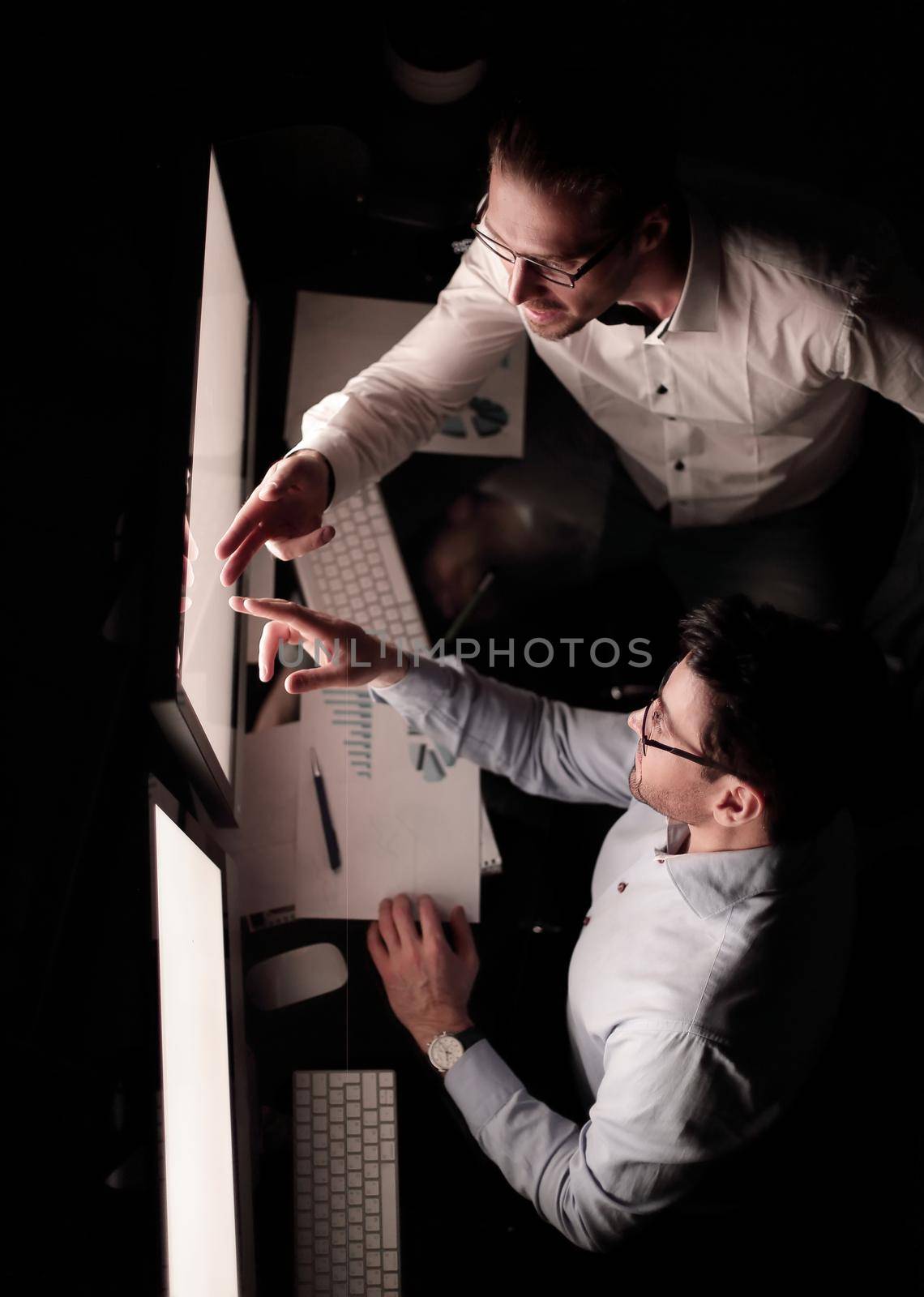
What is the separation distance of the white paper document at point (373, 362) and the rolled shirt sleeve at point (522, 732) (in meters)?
0.38

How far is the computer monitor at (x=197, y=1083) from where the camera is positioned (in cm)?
85

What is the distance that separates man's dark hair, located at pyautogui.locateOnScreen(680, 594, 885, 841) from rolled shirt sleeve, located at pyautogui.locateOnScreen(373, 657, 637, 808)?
0.29m

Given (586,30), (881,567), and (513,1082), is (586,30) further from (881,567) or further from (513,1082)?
(513,1082)

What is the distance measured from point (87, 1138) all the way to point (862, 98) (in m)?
2.17

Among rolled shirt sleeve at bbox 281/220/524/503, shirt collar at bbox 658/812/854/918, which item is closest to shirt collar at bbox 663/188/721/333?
rolled shirt sleeve at bbox 281/220/524/503

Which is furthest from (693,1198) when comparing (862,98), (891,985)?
(862,98)

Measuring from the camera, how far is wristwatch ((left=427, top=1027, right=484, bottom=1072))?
111 centimetres

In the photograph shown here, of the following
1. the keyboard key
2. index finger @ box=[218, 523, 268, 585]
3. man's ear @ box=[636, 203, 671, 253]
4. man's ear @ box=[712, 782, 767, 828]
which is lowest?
the keyboard key

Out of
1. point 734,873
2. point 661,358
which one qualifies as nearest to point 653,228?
point 661,358

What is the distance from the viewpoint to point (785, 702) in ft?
3.00

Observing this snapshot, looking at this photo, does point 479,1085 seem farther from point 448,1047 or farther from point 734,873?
point 734,873

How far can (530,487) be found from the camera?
143cm

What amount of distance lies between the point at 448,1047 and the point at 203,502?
0.70m

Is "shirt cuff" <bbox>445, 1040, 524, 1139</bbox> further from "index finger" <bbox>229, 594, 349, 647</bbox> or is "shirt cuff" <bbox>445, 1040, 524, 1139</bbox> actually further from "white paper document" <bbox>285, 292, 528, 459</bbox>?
"white paper document" <bbox>285, 292, 528, 459</bbox>
